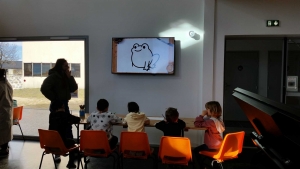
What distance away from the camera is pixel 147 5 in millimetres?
4707

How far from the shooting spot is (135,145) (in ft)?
9.72

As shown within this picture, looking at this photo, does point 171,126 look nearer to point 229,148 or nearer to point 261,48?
point 229,148

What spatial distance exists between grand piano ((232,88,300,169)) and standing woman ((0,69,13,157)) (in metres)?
4.03

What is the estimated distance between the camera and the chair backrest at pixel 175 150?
2.76m

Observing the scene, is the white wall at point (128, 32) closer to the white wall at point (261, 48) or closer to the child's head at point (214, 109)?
the child's head at point (214, 109)

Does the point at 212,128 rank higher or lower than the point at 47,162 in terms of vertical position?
higher

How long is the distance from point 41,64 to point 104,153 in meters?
3.07

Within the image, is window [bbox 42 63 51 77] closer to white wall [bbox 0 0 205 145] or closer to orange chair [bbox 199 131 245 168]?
white wall [bbox 0 0 205 145]

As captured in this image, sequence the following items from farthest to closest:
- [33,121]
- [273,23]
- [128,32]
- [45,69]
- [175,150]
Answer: [33,121]
[45,69]
[128,32]
[273,23]
[175,150]

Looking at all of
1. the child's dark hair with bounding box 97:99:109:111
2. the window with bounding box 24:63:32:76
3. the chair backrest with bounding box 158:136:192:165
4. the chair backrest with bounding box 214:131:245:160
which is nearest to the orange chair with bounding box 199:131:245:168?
the chair backrest with bounding box 214:131:245:160

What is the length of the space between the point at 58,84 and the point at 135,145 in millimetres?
1821

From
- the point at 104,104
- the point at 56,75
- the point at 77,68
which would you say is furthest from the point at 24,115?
the point at 104,104

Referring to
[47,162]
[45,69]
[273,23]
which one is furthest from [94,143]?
[273,23]

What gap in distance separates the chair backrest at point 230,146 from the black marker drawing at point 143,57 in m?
2.21
